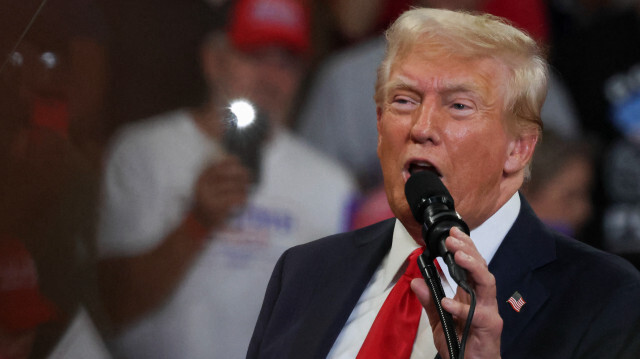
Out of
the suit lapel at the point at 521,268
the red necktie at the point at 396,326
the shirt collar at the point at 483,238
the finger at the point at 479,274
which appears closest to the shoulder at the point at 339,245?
the shirt collar at the point at 483,238

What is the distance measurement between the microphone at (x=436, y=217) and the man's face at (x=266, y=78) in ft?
3.09

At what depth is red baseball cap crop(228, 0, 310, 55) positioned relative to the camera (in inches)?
91.3

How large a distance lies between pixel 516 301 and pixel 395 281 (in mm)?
328

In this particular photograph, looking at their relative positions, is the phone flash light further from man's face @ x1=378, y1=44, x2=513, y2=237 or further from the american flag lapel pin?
the american flag lapel pin

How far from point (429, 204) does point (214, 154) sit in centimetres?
105

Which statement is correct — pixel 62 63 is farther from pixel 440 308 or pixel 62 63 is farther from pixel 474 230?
pixel 440 308

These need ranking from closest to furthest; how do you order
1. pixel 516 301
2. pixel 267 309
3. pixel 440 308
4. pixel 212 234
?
1. pixel 440 308
2. pixel 516 301
3. pixel 267 309
4. pixel 212 234

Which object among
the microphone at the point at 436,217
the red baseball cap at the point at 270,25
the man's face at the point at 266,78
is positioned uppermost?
the red baseball cap at the point at 270,25

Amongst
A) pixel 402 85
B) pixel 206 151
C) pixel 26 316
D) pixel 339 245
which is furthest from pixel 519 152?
pixel 26 316

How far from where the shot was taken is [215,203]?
7.50 feet

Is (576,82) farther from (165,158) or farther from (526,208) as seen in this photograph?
(165,158)

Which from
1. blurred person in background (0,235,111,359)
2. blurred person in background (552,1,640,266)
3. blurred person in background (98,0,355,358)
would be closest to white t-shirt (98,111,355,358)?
blurred person in background (98,0,355,358)

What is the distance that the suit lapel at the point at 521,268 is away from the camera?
5.67 ft

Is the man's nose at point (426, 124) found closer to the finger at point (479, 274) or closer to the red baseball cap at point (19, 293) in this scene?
the finger at point (479, 274)
